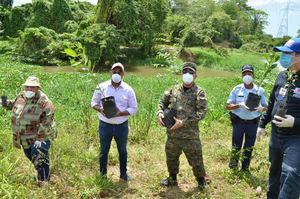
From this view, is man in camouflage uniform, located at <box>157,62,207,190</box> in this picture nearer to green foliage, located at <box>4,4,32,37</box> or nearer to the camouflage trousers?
the camouflage trousers

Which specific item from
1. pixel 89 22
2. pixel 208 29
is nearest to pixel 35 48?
pixel 89 22

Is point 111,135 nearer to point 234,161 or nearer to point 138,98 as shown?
point 234,161

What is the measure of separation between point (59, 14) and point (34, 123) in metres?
30.8

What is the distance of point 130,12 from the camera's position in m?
26.9

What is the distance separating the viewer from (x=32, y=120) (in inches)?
192

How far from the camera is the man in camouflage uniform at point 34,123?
4.84 meters

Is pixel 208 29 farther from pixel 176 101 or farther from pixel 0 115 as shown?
pixel 176 101

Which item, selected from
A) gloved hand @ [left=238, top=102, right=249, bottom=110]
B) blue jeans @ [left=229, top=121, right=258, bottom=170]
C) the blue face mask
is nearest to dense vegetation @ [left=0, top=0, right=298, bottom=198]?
blue jeans @ [left=229, top=121, right=258, bottom=170]

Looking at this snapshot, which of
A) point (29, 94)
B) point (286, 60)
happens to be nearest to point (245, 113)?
point (286, 60)

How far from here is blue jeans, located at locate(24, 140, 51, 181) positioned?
15.9 ft

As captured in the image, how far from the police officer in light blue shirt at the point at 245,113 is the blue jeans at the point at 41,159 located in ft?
8.83

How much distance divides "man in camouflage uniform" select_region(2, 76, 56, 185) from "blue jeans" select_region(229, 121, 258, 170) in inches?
107

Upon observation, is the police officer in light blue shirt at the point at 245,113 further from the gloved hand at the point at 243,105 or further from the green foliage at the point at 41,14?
the green foliage at the point at 41,14

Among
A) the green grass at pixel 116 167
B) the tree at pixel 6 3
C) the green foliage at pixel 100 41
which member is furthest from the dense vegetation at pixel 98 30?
the green grass at pixel 116 167
